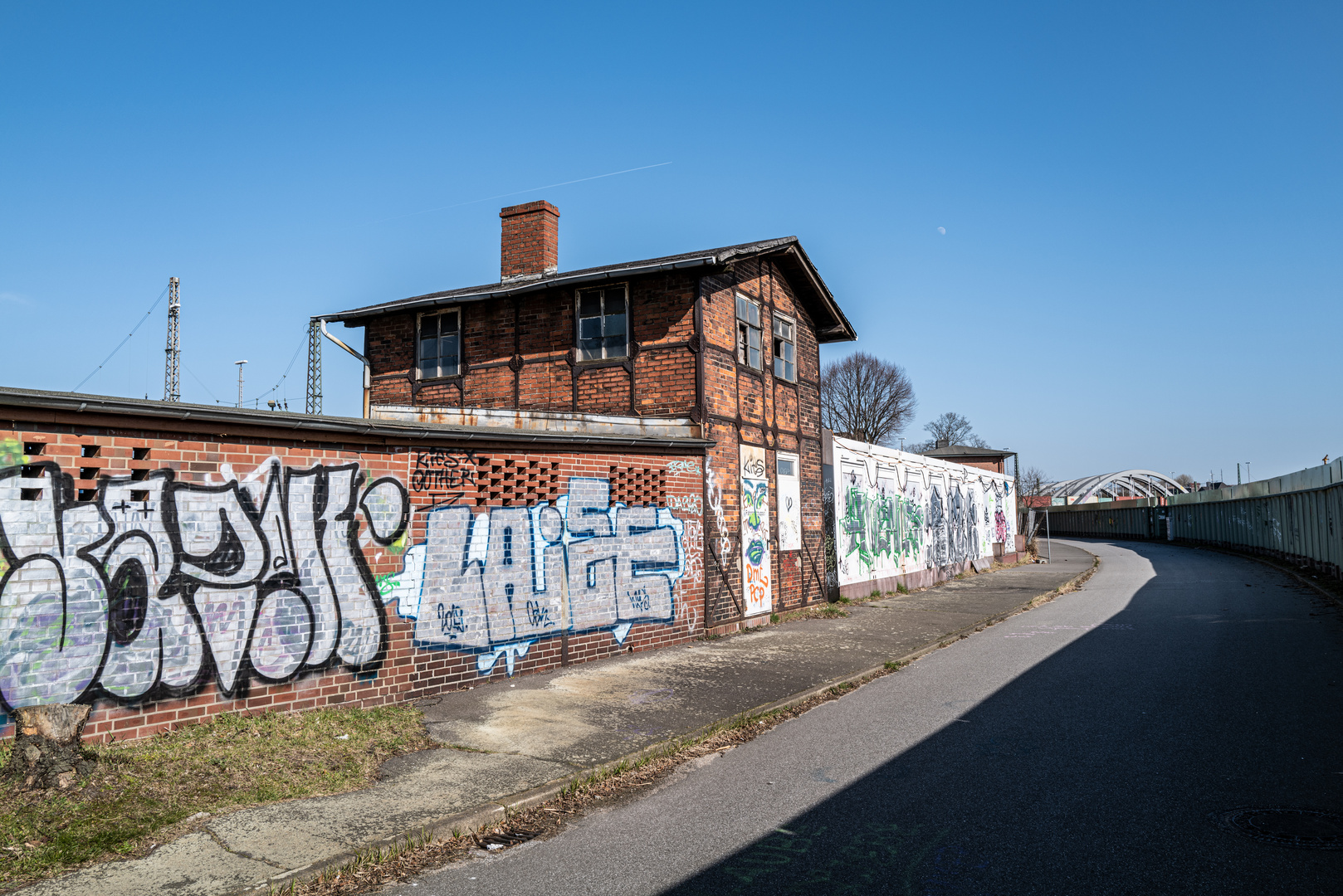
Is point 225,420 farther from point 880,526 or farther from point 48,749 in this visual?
point 880,526

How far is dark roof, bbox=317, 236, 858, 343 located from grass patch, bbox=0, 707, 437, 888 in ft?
26.5

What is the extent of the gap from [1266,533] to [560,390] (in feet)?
88.9

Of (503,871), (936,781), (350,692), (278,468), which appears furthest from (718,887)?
(278,468)

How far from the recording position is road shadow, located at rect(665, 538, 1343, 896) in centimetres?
414

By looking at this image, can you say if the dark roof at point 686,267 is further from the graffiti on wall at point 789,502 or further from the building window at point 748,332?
the graffiti on wall at point 789,502

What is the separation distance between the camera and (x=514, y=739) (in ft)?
21.9

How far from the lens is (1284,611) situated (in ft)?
47.3

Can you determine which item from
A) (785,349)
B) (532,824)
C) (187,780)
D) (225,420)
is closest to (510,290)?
(785,349)

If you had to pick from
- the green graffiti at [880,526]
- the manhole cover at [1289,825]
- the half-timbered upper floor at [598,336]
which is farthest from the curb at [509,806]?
the green graffiti at [880,526]

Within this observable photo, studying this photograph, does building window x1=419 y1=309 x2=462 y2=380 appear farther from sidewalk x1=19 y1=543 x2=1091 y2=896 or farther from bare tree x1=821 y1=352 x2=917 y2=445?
bare tree x1=821 y1=352 x2=917 y2=445

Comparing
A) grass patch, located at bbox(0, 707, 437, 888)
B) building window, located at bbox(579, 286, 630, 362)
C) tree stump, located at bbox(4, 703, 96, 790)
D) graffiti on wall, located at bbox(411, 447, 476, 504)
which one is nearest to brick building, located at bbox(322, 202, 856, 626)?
building window, located at bbox(579, 286, 630, 362)

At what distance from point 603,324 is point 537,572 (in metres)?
5.73

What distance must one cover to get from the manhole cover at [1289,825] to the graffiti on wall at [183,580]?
6618mm

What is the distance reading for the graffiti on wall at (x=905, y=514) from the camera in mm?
17844
